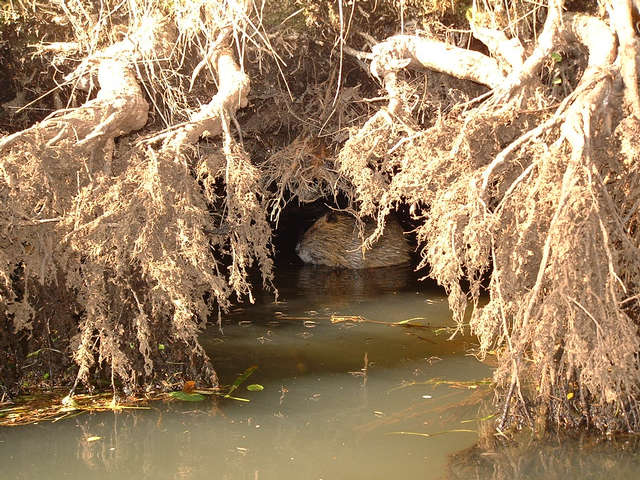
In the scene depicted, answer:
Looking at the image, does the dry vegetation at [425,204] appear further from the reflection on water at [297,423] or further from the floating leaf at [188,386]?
the reflection on water at [297,423]

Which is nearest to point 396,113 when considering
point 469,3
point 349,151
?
point 349,151

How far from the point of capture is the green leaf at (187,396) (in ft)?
12.9

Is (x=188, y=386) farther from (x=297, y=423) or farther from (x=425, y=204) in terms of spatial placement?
(x=425, y=204)

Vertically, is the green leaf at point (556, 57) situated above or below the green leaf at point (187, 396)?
above

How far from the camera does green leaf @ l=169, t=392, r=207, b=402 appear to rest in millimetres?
3928

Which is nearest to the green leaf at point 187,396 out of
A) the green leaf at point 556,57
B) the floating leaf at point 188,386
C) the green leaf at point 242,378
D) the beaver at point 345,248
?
the floating leaf at point 188,386

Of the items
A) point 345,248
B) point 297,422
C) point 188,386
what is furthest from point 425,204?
point 345,248

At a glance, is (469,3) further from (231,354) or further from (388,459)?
(388,459)

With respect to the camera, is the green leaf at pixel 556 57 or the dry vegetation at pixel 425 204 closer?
the dry vegetation at pixel 425 204

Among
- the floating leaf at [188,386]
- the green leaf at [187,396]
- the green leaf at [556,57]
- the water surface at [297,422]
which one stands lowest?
the water surface at [297,422]

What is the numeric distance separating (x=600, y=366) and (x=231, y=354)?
235 centimetres

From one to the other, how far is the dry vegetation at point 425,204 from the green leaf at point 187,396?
0.49ft

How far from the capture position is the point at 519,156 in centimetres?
368

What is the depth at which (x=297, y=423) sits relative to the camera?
3615 millimetres
